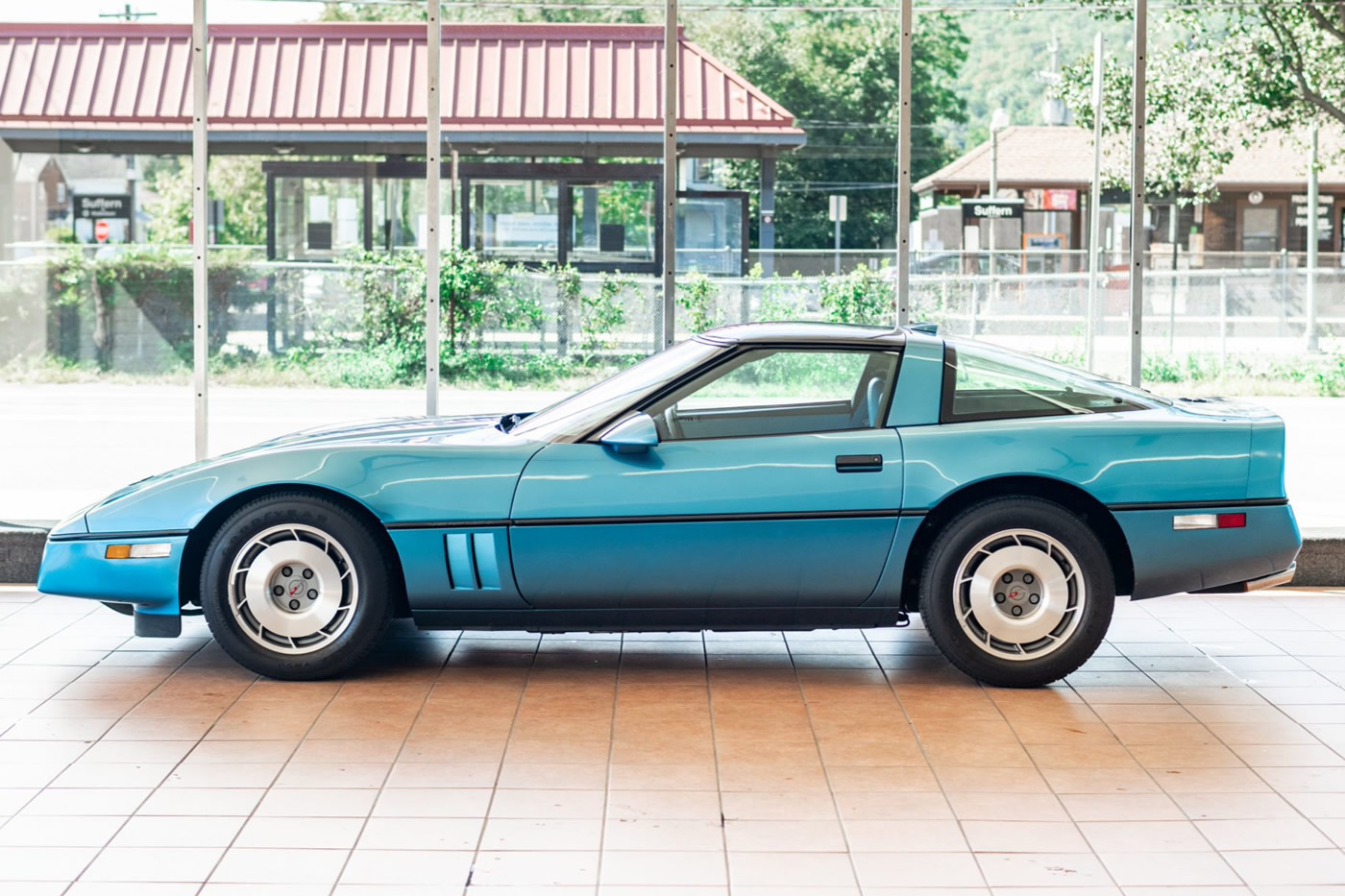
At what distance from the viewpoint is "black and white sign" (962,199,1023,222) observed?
9.16 metres

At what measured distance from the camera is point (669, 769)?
471 cm

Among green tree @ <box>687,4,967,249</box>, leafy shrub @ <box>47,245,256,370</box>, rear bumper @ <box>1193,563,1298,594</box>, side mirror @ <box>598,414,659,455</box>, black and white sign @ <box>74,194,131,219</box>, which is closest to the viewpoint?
side mirror @ <box>598,414,659,455</box>

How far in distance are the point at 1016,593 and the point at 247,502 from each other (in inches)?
111

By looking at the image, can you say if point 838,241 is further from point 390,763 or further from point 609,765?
point 390,763

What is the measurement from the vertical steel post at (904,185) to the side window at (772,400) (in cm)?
208

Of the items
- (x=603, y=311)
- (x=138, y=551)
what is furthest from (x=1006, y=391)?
(x=603, y=311)

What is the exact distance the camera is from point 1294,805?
4.39 metres

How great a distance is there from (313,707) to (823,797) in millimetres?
1922

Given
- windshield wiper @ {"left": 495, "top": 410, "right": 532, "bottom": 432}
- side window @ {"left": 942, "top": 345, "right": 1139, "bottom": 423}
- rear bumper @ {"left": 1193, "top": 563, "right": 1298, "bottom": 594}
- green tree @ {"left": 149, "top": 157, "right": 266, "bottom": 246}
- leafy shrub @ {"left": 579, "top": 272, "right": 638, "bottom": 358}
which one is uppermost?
green tree @ {"left": 149, "top": 157, "right": 266, "bottom": 246}

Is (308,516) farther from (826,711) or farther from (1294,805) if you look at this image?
(1294,805)

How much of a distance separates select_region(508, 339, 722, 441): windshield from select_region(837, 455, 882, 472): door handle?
630 millimetres

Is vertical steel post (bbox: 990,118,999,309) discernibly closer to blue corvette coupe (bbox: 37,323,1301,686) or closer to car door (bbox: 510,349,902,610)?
blue corvette coupe (bbox: 37,323,1301,686)

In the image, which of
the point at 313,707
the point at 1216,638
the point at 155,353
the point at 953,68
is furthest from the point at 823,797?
the point at 155,353

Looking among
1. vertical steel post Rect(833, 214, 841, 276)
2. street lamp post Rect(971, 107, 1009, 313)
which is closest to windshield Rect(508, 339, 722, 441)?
vertical steel post Rect(833, 214, 841, 276)
